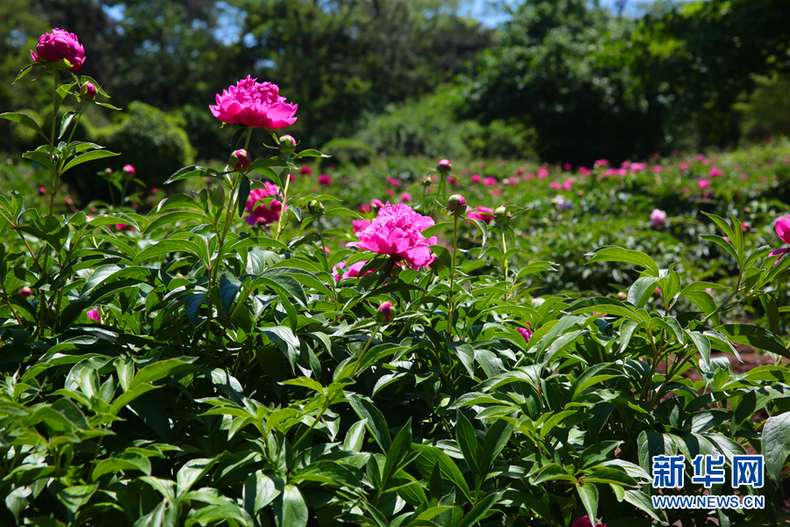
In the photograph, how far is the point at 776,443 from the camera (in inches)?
39.7

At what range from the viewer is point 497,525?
37.5 inches

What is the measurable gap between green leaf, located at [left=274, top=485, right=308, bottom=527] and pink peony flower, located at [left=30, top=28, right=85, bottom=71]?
1144 millimetres

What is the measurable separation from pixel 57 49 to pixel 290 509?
3.88 feet

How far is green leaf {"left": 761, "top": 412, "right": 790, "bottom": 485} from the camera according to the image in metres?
0.98

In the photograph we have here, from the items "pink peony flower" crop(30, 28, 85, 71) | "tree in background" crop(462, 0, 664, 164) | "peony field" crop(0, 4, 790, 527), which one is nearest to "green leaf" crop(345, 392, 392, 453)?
→ "peony field" crop(0, 4, 790, 527)

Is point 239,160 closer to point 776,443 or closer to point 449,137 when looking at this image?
point 776,443

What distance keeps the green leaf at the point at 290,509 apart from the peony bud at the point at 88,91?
1039 millimetres

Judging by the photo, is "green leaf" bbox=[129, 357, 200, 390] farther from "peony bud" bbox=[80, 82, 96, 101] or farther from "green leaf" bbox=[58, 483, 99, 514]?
"peony bud" bbox=[80, 82, 96, 101]

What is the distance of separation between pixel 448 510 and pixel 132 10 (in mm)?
28203

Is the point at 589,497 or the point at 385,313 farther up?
the point at 385,313

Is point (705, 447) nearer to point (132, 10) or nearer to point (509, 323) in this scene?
point (509, 323)

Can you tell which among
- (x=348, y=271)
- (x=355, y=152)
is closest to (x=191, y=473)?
(x=348, y=271)

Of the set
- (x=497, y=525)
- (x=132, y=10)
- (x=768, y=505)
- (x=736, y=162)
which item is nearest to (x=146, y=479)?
(x=497, y=525)

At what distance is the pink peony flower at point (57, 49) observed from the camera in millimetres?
1212
